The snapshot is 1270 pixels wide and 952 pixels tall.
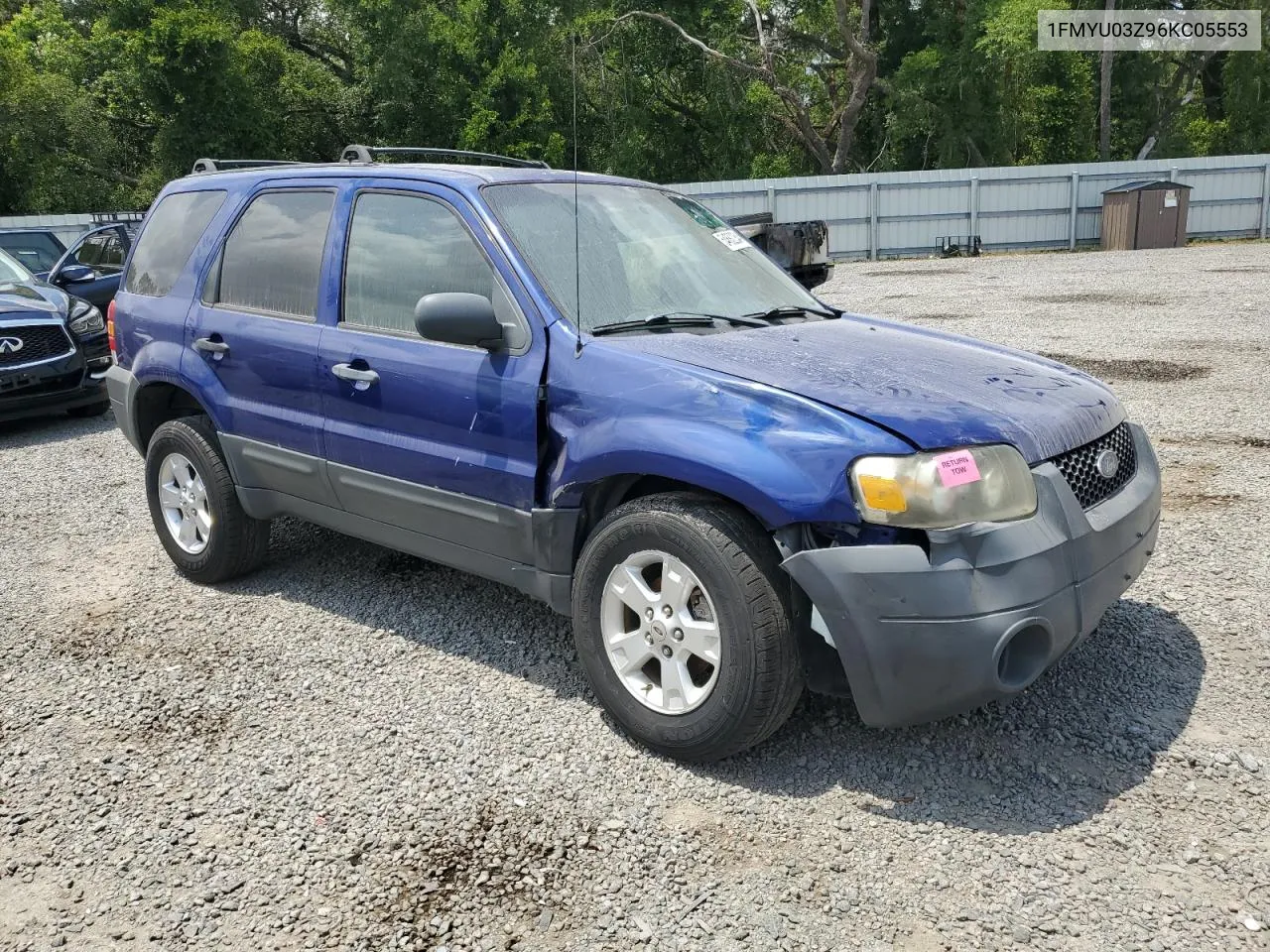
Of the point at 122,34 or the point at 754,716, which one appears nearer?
the point at 754,716

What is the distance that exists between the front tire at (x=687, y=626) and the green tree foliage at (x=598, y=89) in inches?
1229

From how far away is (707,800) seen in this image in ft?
10.2

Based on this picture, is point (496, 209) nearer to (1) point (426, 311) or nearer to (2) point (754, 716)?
(1) point (426, 311)

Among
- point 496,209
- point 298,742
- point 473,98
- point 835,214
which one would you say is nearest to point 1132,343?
point 496,209

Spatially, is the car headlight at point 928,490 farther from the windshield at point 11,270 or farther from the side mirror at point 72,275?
the side mirror at point 72,275

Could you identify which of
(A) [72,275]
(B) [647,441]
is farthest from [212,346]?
(A) [72,275]

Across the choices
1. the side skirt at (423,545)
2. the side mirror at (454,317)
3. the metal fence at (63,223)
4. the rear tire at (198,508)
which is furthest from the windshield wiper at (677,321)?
the metal fence at (63,223)

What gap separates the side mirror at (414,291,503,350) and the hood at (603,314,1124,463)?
0.45m

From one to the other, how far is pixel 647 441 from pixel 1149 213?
2498 centimetres

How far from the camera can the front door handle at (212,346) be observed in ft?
15.1

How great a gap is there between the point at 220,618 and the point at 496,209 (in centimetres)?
226

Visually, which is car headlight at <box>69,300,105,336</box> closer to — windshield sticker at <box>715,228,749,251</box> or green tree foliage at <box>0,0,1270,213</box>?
windshield sticker at <box>715,228,749,251</box>

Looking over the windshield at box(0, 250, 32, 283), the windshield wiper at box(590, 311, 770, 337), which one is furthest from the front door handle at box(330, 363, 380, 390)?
the windshield at box(0, 250, 32, 283)

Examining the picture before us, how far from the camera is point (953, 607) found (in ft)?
9.23
